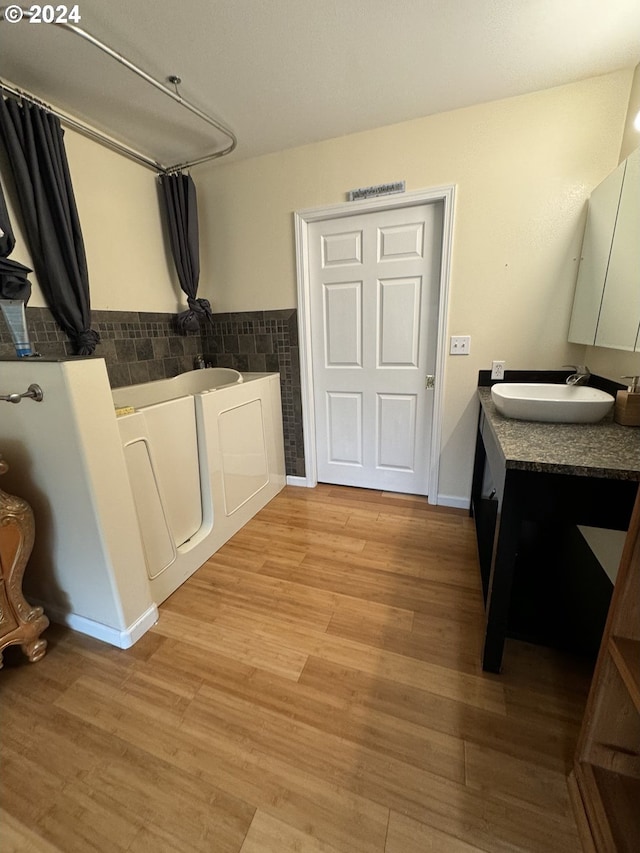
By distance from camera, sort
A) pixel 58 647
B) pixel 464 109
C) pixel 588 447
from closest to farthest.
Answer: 1. pixel 588 447
2. pixel 58 647
3. pixel 464 109

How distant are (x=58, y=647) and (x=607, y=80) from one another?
3.46 m

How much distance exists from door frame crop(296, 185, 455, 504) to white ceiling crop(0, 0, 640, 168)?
40cm

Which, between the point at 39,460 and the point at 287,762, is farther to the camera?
the point at 39,460

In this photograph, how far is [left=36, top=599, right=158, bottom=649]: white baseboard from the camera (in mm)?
1291

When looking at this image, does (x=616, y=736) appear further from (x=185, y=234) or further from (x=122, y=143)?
(x=122, y=143)

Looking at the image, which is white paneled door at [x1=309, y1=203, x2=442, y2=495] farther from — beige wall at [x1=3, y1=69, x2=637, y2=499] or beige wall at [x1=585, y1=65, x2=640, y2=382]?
beige wall at [x1=585, y1=65, x2=640, y2=382]

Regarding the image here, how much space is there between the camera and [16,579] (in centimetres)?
117

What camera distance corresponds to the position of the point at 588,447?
1.01 m

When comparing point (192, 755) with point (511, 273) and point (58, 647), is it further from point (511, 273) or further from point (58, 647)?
point (511, 273)

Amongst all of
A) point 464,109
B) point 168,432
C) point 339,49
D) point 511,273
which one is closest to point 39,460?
point 168,432

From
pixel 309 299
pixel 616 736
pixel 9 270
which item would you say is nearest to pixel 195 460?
pixel 9 270

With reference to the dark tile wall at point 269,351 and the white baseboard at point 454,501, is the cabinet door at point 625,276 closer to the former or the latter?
the white baseboard at point 454,501

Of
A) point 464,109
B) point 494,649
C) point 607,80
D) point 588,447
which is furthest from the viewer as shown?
point 464,109

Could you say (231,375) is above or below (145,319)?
below
